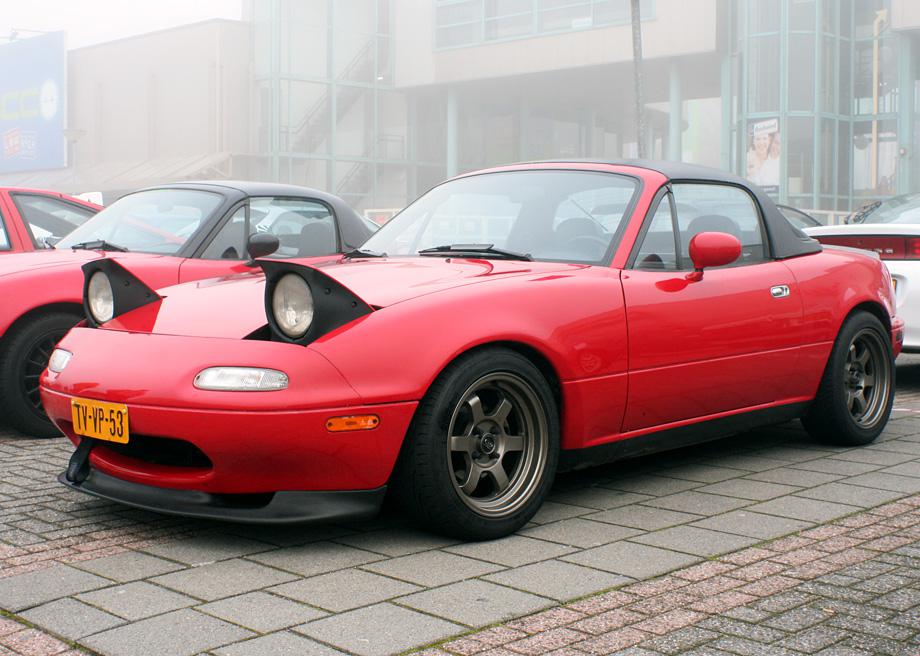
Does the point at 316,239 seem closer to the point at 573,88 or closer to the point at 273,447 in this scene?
the point at 273,447

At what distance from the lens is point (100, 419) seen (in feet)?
13.0

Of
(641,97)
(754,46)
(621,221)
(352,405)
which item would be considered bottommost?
(352,405)

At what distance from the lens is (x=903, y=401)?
7.34 meters

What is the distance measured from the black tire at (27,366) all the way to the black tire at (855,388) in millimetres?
3780

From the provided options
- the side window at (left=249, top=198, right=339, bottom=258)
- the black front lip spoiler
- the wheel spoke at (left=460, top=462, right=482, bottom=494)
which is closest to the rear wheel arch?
the wheel spoke at (left=460, top=462, right=482, bottom=494)

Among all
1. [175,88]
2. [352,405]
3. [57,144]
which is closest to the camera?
[352,405]

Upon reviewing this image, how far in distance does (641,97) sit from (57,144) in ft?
108

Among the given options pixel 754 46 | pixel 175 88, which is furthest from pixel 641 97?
pixel 175 88

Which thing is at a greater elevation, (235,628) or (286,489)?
(286,489)

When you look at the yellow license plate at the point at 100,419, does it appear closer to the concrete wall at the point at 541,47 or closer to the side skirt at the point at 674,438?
the side skirt at the point at 674,438

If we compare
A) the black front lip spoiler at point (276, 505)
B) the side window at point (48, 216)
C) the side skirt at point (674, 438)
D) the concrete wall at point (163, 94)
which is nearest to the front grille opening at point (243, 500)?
the black front lip spoiler at point (276, 505)

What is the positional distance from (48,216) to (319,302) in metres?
4.40

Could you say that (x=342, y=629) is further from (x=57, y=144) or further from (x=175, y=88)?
(x=57, y=144)

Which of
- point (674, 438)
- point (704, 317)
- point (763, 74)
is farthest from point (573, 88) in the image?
point (674, 438)
